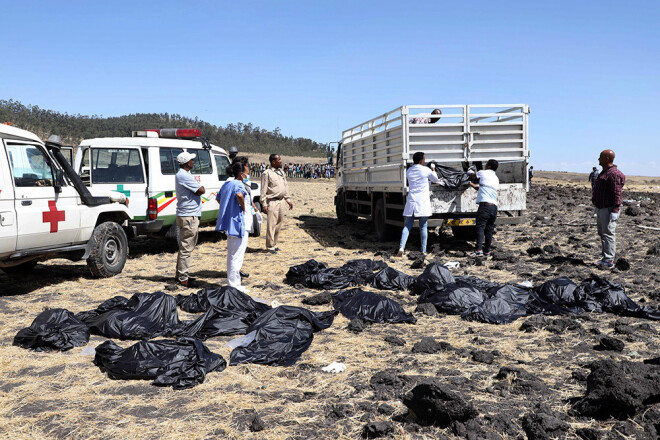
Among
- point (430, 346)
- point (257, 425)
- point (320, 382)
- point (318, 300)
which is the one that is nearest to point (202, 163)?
point (318, 300)

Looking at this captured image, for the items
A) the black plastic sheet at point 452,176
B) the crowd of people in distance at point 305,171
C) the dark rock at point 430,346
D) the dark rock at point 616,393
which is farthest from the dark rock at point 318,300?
the crowd of people in distance at point 305,171

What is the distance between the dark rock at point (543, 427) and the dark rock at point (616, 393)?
289mm

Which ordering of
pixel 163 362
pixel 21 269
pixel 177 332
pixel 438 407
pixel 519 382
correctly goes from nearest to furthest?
1. pixel 438 407
2. pixel 519 382
3. pixel 163 362
4. pixel 177 332
5. pixel 21 269

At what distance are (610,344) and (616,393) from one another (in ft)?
4.91

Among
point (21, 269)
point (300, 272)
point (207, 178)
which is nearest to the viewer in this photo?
point (300, 272)

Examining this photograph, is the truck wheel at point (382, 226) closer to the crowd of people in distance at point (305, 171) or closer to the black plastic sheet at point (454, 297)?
the black plastic sheet at point (454, 297)

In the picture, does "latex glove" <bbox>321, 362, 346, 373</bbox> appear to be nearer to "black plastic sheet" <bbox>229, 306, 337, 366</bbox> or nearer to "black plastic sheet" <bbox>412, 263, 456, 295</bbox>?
"black plastic sheet" <bbox>229, 306, 337, 366</bbox>

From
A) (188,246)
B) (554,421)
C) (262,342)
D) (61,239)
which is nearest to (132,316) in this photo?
(262,342)

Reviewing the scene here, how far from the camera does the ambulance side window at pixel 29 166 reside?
6.55m

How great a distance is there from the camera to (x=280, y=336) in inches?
188

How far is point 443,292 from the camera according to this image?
6.26m

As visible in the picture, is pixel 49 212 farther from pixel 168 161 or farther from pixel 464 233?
pixel 464 233

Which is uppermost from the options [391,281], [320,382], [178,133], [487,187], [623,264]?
[178,133]

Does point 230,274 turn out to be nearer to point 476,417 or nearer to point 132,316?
point 132,316
